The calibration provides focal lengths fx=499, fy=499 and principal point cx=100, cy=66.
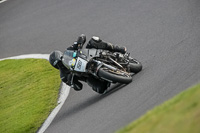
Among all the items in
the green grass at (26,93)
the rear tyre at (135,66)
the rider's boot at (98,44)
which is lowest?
the green grass at (26,93)

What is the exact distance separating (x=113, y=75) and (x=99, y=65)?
1.38 ft

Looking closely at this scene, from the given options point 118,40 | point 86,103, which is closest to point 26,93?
point 86,103

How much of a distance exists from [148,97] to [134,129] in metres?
2.51

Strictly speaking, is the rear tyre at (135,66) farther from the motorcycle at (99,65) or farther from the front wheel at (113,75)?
the front wheel at (113,75)

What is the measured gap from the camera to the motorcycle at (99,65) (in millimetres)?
11125

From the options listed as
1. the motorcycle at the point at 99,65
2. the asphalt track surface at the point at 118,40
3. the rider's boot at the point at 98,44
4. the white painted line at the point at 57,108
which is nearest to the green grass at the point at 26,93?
the white painted line at the point at 57,108

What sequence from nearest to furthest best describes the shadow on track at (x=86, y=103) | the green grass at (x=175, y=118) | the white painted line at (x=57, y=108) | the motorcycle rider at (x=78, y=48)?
the green grass at (x=175, y=118) → the motorcycle rider at (x=78, y=48) → the shadow on track at (x=86, y=103) → the white painted line at (x=57, y=108)

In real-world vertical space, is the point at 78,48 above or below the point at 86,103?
above

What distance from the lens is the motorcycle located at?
438 inches

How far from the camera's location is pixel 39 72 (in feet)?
52.3

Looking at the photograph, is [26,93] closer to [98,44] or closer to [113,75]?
[98,44]

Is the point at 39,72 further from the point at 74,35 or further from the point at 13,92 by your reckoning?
the point at 74,35

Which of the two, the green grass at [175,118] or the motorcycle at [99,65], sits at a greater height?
the green grass at [175,118]

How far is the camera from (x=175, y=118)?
21.8ft
